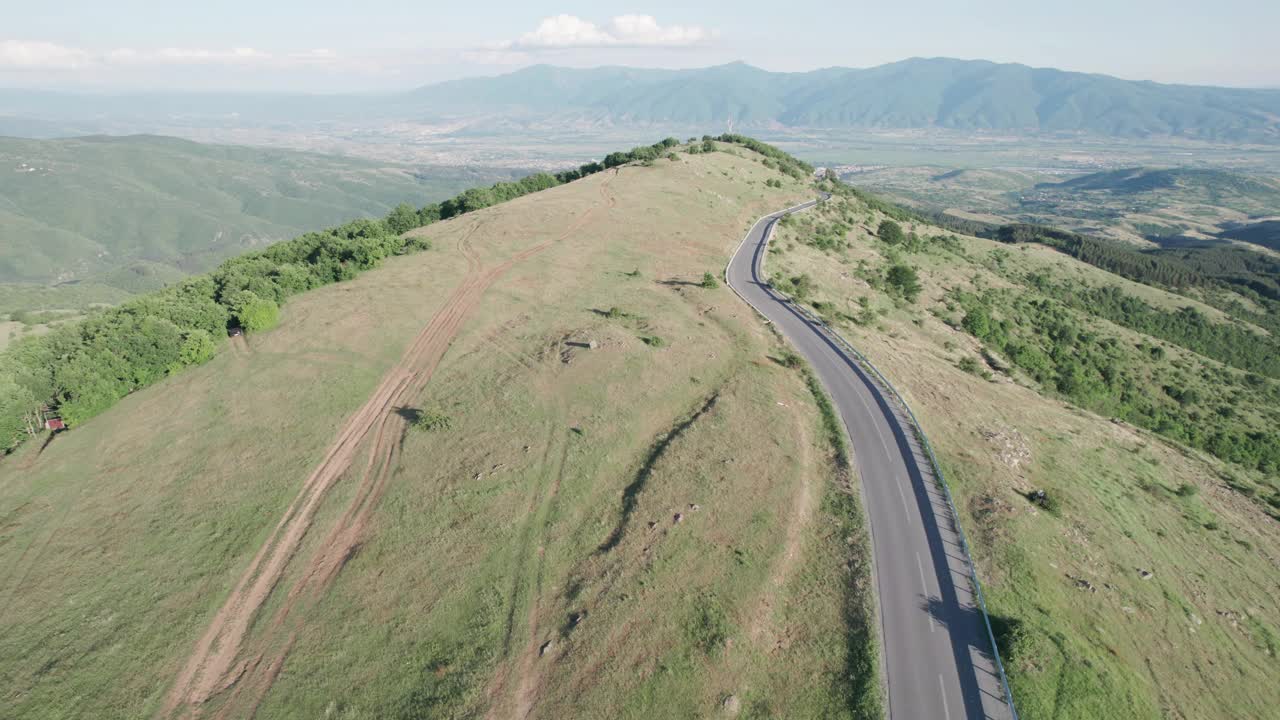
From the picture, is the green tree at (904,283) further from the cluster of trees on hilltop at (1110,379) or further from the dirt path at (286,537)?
the dirt path at (286,537)

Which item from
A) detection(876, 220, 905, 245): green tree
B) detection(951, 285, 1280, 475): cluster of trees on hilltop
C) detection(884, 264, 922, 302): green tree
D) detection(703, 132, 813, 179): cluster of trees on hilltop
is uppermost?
detection(703, 132, 813, 179): cluster of trees on hilltop

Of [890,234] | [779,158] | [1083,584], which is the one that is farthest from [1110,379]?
[779,158]

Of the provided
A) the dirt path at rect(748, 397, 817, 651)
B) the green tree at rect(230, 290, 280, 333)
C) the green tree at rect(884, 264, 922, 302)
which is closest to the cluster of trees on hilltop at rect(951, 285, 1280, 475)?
the green tree at rect(884, 264, 922, 302)

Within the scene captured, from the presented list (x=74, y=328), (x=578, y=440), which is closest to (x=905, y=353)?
(x=578, y=440)

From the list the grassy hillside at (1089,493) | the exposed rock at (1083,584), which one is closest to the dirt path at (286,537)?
the grassy hillside at (1089,493)

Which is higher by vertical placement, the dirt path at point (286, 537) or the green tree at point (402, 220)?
the green tree at point (402, 220)

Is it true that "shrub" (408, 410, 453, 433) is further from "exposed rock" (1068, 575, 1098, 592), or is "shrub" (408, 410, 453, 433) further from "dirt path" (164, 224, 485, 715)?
"exposed rock" (1068, 575, 1098, 592)
